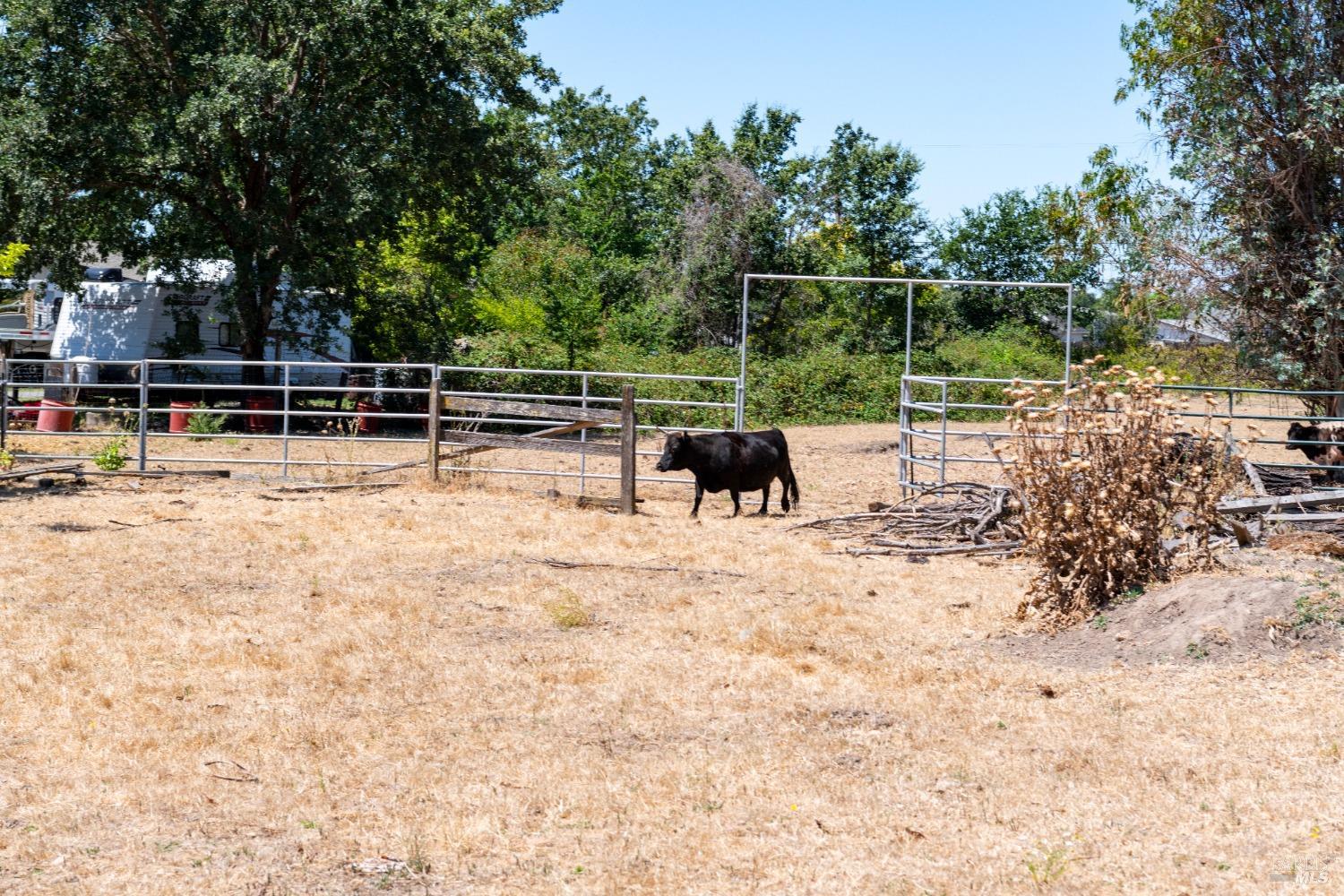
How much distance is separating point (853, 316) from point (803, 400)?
5.86 m

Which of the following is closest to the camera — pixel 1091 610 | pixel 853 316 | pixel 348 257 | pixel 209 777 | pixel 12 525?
pixel 209 777

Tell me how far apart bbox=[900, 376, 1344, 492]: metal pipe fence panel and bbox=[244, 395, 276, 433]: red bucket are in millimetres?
11628

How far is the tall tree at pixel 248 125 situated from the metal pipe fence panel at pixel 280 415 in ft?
5.77

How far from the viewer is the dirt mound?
7.11 metres

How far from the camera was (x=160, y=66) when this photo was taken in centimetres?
2412

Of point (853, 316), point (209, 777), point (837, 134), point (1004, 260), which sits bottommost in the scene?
point (209, 777)

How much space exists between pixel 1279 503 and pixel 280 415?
14354mm

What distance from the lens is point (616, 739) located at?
6074 mm

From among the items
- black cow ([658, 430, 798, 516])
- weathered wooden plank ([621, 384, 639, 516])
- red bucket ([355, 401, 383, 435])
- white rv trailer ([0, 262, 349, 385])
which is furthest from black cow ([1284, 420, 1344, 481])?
white rv trailer ([0, 262, 349, 385])

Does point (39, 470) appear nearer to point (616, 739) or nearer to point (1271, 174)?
point (616, 739)

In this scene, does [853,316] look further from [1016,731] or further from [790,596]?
[1016,731]

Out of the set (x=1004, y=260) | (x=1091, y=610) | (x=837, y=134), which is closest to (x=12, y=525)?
(x=1091, y=610)

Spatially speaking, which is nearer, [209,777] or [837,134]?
[209,777]

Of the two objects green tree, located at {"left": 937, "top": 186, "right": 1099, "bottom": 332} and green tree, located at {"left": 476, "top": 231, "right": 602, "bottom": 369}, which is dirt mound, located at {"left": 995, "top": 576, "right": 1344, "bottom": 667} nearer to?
green tree, located at {"left": 476, "top": 231, "right": 602, "bottom": 369}
